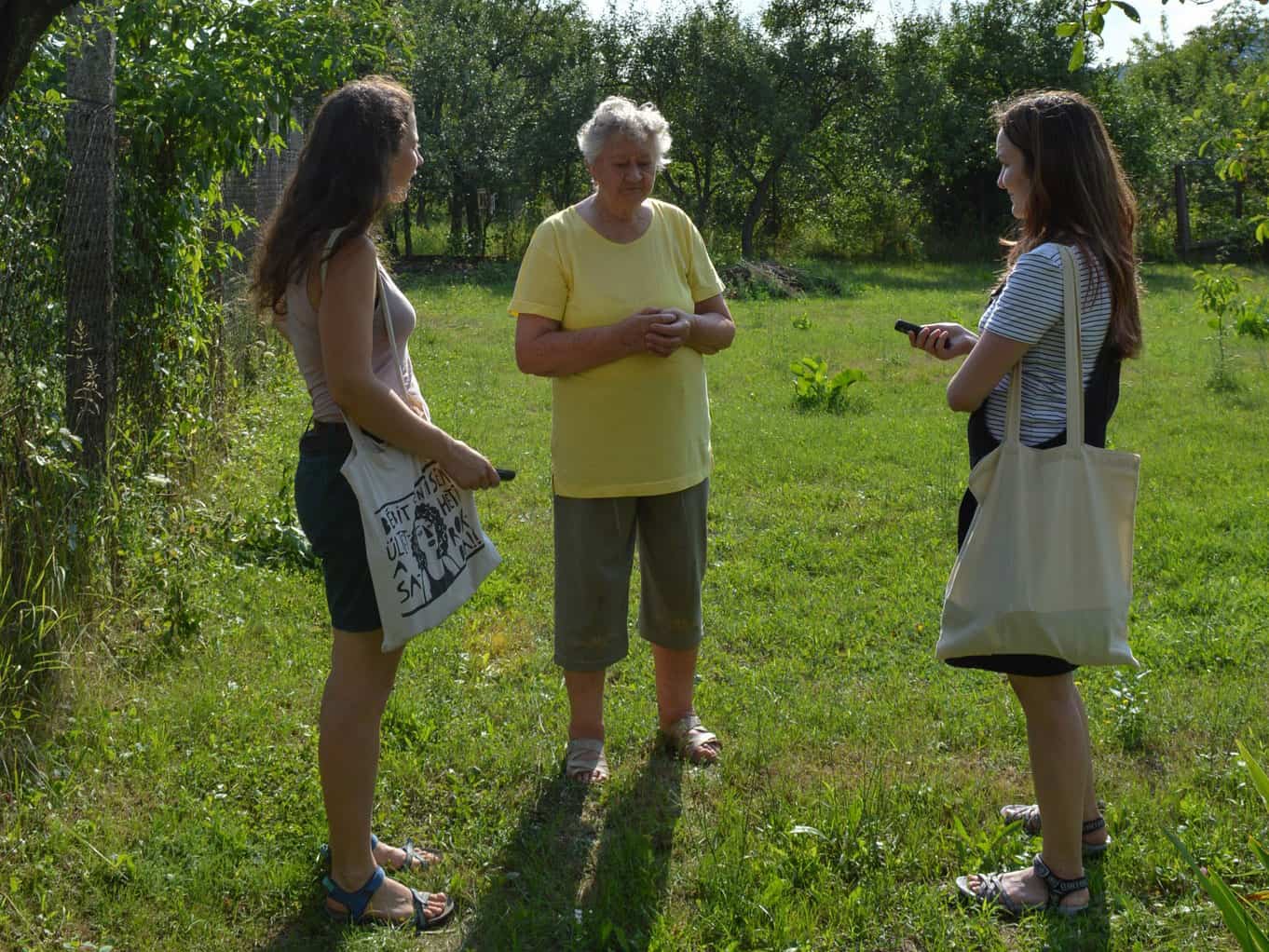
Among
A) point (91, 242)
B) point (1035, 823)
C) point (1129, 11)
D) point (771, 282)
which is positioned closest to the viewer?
point (1129, 11)

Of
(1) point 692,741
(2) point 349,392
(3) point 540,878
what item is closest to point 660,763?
(1) point 692,741

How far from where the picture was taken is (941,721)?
4.05 meters

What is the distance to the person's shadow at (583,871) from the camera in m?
2.93

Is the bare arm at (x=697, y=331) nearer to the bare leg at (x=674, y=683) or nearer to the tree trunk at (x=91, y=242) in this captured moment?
the bare leg at (x=674, y=683)

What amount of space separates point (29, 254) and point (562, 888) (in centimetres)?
279

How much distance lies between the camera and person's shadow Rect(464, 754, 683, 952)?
9.61ft

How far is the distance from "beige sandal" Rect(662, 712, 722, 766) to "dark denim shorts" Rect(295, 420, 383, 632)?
1394 millimetres

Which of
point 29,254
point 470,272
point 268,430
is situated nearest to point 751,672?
point 29,254

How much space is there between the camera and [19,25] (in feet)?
6.10

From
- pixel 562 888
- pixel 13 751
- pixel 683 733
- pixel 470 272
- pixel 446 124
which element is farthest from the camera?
pixel 446 124

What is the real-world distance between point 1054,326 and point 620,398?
50.3 inches

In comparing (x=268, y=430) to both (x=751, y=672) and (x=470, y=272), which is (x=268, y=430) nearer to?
(x=751, y=672)

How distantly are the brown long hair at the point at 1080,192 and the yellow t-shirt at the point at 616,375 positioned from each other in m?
1.08

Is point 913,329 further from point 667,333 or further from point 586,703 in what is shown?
point 586,703
